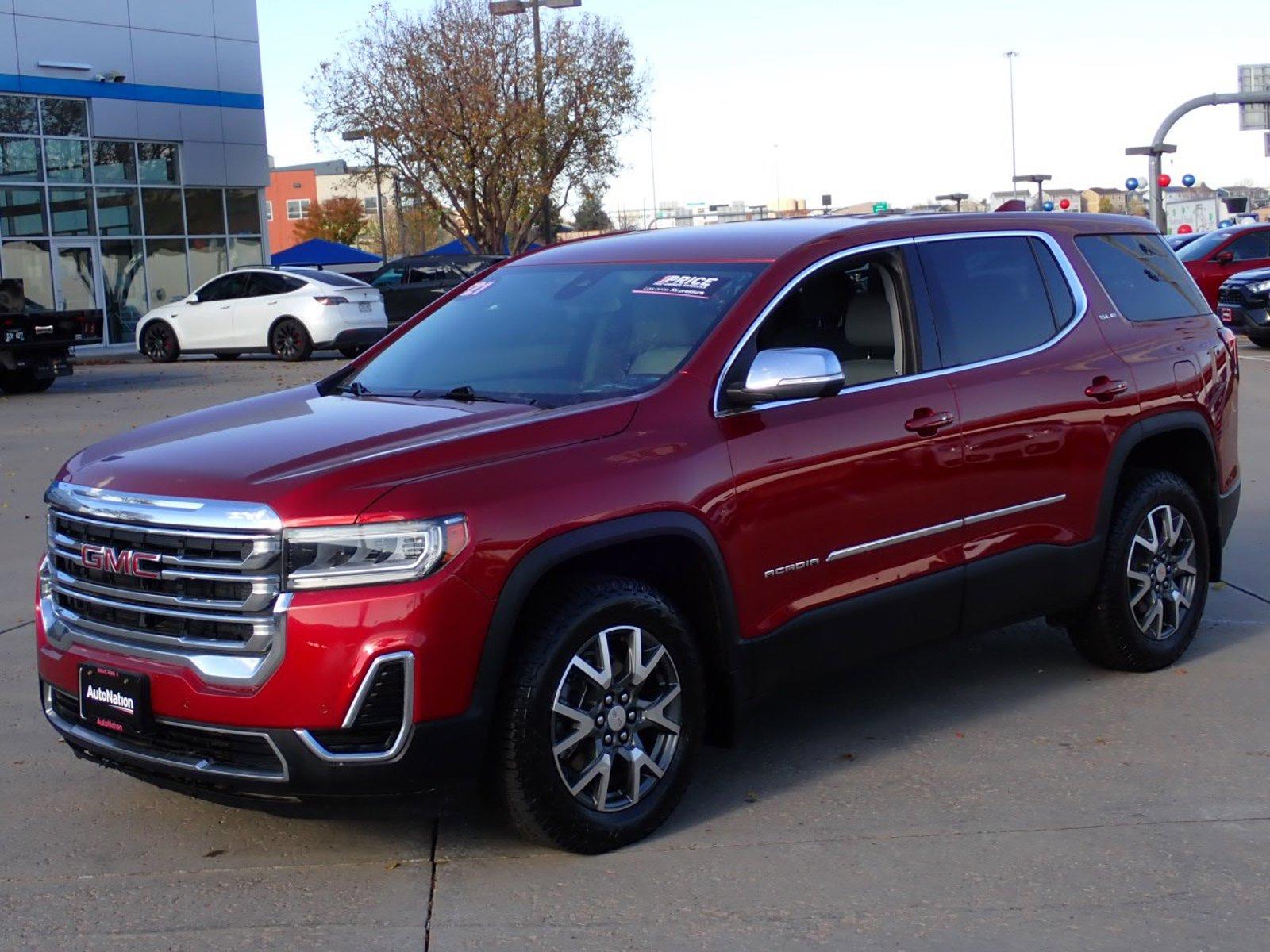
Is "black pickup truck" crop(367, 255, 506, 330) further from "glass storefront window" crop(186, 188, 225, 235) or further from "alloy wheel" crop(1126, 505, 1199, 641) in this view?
"alloy wheel" crop(1126, 505, 1199, 641)

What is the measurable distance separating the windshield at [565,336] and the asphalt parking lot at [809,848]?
4.50ft

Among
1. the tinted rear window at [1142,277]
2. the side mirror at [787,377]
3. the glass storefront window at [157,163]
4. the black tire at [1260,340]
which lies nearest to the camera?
the side mirror at [787,377]

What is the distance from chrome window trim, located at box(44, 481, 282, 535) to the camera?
4.02 meters

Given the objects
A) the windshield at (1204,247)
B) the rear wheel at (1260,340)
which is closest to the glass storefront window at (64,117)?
the windshield at (1204,247)

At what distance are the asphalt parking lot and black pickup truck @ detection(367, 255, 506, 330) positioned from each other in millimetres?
23968

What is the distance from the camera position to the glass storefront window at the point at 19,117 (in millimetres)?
31391

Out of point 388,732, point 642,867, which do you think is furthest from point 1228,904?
point 388,732

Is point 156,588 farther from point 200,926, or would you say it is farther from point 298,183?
point 298,183

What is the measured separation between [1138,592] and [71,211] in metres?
30.6

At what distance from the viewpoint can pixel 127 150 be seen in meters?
34.2

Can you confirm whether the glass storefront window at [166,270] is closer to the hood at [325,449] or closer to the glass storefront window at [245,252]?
the glass storefront window at [245,252]

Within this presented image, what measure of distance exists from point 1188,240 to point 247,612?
94.0 ft

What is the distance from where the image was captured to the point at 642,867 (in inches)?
174

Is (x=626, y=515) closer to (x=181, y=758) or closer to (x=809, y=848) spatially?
(x=809, y=848)
